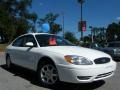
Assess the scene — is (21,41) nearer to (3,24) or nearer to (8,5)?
(3,24)

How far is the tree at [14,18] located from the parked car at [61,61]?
2131 inches

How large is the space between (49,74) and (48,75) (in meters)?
0.06

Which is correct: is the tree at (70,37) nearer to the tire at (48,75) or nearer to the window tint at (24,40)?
the window tint at (24,40)

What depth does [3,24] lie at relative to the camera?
204 ft

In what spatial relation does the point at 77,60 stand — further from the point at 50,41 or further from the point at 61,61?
the point at 50,41

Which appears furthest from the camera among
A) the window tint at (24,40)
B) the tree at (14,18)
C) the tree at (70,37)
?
the tree at (70,37)

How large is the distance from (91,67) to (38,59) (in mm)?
1850

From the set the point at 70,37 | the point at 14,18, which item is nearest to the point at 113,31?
the point at 70,37

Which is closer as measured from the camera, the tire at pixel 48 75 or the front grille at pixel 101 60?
the front grille at pixel 101 60

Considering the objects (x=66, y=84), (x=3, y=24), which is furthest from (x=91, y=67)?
(x=3, y=24)

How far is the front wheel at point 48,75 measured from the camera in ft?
24.5

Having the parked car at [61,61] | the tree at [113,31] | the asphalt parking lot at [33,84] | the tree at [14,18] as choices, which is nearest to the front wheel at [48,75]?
the parked car at [61,61]

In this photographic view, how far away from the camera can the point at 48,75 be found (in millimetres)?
7703

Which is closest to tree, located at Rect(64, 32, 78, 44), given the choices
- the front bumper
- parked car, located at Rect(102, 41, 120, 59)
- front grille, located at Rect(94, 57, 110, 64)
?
parked car, located at Rect(102, 41, 120, 59)
